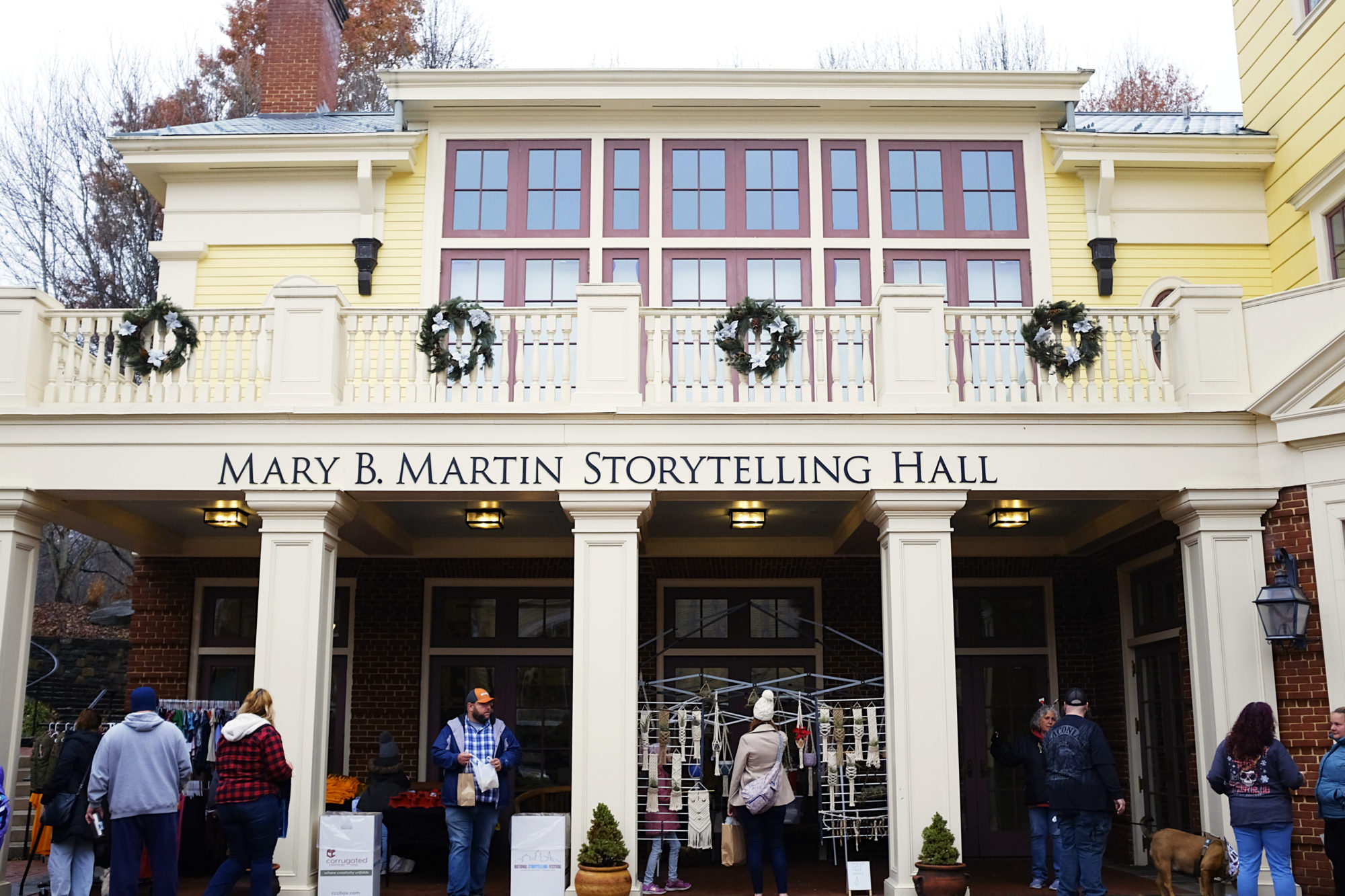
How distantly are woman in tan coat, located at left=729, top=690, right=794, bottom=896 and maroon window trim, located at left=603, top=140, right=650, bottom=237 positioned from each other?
6.12 meters

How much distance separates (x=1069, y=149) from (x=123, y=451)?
394 inches

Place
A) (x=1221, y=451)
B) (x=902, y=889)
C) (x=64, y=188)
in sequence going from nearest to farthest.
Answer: (x=902, y=889), (x=1221, y=451), (x=64, y=188)

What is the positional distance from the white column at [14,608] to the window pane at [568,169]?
6.24m

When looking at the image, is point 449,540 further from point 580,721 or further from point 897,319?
point 897,319

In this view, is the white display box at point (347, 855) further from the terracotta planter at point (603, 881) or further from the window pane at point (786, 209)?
the window pane at point (786, 209)


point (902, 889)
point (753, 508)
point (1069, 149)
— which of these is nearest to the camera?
point (902, 889)

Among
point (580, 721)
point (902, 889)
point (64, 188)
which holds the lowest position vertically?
point (902, 889)

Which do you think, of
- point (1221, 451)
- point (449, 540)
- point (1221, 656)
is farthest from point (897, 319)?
point (449, 540)

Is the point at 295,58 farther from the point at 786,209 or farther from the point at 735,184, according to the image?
the point at 786,209

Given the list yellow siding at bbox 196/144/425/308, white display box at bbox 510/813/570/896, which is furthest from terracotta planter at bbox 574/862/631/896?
yellow siding at bbox 196/144/425/308

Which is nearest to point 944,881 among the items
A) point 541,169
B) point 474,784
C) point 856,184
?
point 474,784

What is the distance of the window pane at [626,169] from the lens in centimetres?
1370

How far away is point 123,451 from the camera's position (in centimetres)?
1054

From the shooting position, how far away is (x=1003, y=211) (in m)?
13.6
